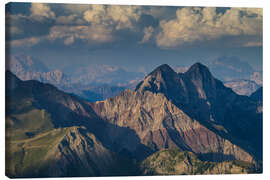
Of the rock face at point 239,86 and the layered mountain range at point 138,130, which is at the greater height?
the rock face at point 239,86

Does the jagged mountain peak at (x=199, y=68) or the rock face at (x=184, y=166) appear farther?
the jagged mountain peak at (x=199, y=68)

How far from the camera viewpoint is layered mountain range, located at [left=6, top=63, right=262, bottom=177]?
35.1m

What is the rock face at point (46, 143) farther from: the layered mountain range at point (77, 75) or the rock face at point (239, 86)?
the rock face at point (239, 86)

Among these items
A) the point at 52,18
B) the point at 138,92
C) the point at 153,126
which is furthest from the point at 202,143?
the point at 52,18

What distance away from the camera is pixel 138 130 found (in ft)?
269

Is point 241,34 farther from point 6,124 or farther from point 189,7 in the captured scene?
point 6,124

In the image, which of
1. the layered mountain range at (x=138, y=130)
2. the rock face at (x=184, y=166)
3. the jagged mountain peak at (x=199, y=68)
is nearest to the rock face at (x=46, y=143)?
the layered mountain range at (x=138, y=130)

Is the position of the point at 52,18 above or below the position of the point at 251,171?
above

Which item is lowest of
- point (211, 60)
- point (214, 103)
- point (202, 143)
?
point (202, 143)

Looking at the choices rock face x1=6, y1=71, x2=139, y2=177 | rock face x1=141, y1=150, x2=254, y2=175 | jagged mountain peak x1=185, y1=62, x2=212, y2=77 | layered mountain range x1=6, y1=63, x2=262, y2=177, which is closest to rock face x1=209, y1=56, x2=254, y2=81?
jagged mountain peak x1=185, y1=62, x2=212, y2=77

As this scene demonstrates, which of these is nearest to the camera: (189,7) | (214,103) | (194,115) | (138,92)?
(189,7)

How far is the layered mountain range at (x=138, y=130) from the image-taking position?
35125 mm

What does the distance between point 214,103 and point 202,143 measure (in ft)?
110

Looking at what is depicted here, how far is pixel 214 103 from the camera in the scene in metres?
106
